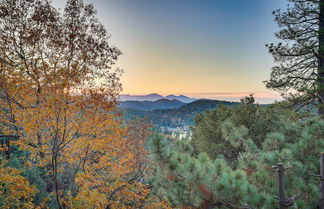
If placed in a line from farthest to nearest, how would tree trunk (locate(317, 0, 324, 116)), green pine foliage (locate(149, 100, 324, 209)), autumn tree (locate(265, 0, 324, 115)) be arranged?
autumn tree (locate(265, 0, 324, 115)) < tree trunk (locate(317, 0, 324, 116)) < green pine foliage (locate(149, 100, 324, 209))

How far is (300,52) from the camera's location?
285 inches

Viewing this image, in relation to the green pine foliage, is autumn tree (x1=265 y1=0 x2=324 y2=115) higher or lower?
higher

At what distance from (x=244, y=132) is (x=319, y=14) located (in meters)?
5.99

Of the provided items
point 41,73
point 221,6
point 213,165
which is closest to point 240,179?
point 213,165

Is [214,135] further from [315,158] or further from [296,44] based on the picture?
[315,158]

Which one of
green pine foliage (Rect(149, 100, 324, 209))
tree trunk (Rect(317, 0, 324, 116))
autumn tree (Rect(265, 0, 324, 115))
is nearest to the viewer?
green pine foliage (Rect(149, 100, 324, 209))

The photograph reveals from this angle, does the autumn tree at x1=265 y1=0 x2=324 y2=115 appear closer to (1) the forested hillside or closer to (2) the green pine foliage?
(1) the forested hillside

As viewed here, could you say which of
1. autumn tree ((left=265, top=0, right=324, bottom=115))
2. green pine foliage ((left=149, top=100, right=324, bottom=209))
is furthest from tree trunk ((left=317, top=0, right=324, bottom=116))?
green pine foliage ((left=149, top=100, right=324, bottom=209))

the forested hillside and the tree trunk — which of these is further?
the tree trunk

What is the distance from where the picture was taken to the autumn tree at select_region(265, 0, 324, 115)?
272 inches

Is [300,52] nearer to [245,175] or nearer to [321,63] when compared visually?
[321,63]

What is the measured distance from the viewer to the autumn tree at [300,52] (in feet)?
22.7

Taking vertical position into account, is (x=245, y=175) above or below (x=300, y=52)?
below

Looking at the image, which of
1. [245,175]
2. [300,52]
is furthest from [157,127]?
[300,52]
